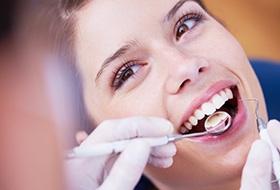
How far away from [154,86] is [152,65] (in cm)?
4

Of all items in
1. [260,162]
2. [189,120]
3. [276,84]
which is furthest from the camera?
[276,84]

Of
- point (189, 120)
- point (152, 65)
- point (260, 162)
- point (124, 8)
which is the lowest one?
point (260, 162)

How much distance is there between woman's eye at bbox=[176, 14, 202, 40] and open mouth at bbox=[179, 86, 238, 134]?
0.46 feet

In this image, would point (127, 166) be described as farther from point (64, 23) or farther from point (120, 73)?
point (64, 23)

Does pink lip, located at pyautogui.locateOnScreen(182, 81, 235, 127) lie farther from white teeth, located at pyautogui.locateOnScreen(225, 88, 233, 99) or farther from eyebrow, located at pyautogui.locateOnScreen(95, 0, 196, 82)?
eyebrow, located at pyautogui.locateOnScreen(95, 0, 196, 82)

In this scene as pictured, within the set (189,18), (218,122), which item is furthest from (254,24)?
(218,122)

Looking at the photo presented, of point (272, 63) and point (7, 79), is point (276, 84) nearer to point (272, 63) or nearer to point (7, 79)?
point (272, 63)

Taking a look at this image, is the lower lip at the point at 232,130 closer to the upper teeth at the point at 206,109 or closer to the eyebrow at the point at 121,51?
the upper teeth at the point at 206,109

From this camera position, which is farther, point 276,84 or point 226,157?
point 276,84

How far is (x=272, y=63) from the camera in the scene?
3.85ft

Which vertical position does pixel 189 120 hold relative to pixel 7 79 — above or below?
below

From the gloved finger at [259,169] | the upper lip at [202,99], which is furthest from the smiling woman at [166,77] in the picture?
the gloved finger at [259,169]

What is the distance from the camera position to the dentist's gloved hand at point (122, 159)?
68 centimetres

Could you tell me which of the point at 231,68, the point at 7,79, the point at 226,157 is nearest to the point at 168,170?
the point at 226,157
